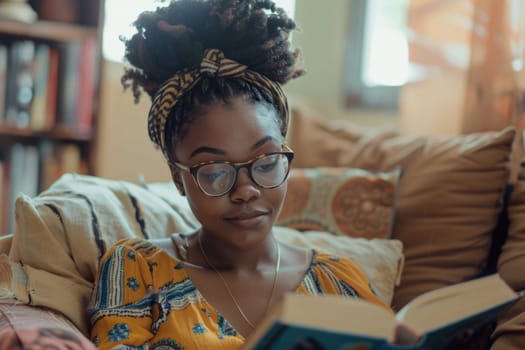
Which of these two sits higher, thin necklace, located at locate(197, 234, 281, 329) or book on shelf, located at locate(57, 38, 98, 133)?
book on shelf, located at locate(57, 38, 98, 133)

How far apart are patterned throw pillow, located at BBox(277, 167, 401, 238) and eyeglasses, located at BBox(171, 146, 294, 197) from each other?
1.57 feet

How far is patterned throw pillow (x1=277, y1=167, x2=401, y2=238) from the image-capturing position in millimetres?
1604

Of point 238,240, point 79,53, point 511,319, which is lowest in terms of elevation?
point 511,319

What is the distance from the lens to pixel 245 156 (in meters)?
1.16

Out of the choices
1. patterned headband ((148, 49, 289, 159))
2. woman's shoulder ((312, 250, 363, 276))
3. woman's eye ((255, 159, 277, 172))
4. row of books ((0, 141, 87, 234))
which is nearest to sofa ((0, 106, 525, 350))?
woman's shoulder ((312, 250, 363, 276))

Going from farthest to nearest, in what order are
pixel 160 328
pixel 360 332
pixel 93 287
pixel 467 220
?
pixel 467 220 < pixel 93 287 < pixel 160 328 < pixel 360 332

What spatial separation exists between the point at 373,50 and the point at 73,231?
2.06m

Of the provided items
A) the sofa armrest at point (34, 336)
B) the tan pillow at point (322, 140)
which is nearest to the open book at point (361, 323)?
the sofa armrest at point (34, 336)

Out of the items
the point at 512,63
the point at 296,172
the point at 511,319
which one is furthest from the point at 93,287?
the point at 512,63

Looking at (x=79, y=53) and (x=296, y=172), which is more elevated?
(x=79, y=53)

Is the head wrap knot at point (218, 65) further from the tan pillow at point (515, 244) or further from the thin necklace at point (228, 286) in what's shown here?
the tan pillow at point (515, 244)

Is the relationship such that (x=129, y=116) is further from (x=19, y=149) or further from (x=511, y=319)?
(x=511, y=319)

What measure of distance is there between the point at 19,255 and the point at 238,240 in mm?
388

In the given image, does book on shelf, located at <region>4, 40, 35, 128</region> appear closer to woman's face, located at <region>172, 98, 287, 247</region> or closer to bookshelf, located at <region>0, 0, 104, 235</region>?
bookshelf, located at <region>0, 0, 104, 235</region>
